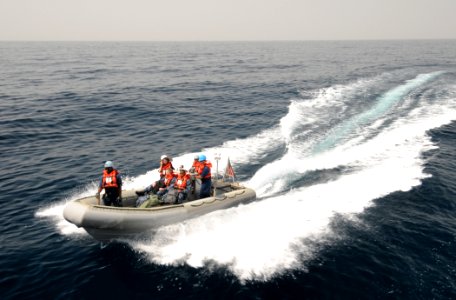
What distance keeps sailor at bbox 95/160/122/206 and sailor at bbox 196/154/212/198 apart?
122 inches

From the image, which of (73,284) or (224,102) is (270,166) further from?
(224,102)

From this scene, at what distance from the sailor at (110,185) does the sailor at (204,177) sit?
10.2 feet

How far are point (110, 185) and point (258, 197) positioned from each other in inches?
246

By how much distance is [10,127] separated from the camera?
2623cm

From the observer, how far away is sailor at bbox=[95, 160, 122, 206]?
12.7 meters

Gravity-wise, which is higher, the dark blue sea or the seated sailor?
the seated sailor

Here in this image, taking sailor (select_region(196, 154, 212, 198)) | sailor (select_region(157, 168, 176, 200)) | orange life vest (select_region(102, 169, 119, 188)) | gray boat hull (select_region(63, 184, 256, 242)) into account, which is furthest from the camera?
sailor (select_region(196, 154, 212, 198))

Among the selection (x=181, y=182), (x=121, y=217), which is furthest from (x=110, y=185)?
(x=181, y=182)

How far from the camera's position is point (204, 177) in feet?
46.5

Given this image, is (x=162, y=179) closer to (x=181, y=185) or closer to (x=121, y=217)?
(x=181, y=185)

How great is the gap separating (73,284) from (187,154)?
11.7 meters

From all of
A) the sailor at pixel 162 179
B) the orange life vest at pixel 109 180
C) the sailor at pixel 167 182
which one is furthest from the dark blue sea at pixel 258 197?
the sailor at pixel 162 179

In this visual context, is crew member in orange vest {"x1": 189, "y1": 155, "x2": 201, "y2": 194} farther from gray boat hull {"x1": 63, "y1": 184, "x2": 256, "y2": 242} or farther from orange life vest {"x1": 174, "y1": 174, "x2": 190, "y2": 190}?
gray boat hull {"x1": 63, "y1": 184, "x2": 256, "y2": 242}

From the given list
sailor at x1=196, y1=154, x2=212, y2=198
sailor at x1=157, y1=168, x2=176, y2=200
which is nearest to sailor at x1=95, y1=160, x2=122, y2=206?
sailor at x1=157, y1=168, x2=176, y2=200
